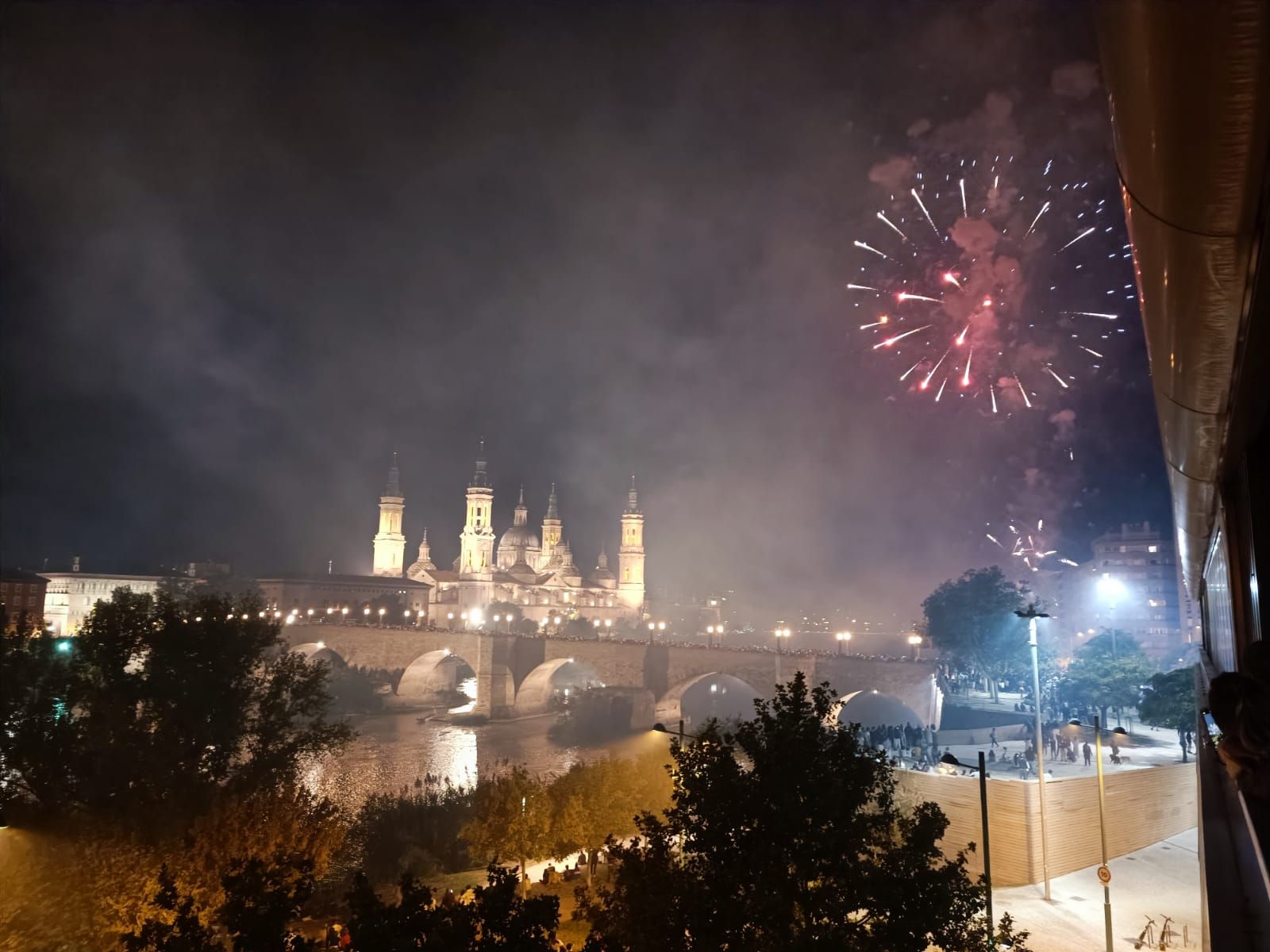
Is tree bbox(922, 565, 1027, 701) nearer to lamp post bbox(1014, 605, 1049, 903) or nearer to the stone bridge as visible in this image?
the stone bridge

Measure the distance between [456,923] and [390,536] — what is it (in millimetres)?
102312

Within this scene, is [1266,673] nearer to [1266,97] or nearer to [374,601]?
[1266,97]

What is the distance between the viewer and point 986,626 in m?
50.0

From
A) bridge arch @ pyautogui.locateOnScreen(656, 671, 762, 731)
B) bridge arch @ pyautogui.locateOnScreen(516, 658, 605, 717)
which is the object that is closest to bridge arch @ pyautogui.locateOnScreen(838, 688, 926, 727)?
bridge arch @ pyautogui.locateOnScreen(656, 671, 762, 731)

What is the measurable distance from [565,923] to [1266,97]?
1991cm

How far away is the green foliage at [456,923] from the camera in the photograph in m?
7.79

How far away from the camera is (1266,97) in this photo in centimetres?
187

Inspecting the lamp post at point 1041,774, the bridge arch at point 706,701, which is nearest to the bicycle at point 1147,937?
the lamp post at point 1041,774

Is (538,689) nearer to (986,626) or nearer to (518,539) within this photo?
(986,626)

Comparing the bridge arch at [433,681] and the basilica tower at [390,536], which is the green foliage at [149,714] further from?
the basilica tower at [390,536]

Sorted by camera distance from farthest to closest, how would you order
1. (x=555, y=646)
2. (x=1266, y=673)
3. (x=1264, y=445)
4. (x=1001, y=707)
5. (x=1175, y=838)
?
(x=555, y=646) < (x=1001, y=707) < (x=1175, y=838) < (x=1264, y=445) < (x=1266, y=673)

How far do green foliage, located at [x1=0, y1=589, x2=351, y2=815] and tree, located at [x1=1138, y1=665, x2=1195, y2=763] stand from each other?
29.8 meters

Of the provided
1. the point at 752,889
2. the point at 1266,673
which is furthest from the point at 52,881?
the point at 1266,673

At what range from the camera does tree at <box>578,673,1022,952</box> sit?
934 centimetres
